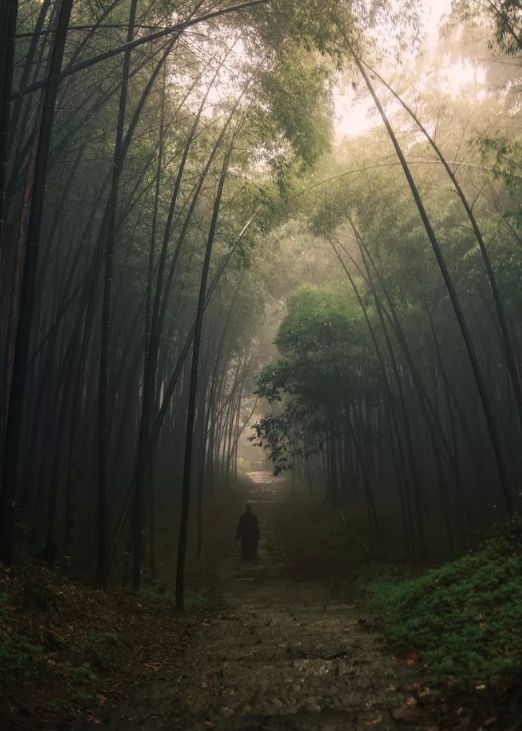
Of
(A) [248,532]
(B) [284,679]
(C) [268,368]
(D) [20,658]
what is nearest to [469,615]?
(B) [284,679]

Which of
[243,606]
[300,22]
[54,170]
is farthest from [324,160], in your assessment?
[243,606]

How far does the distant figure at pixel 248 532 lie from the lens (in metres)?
9.57

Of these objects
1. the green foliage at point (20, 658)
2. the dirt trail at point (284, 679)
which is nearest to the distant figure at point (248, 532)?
the dirt trail at point (284, 679)

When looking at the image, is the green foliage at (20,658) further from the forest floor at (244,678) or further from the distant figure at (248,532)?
the distant figure at (248,532)

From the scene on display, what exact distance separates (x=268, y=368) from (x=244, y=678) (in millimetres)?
8799

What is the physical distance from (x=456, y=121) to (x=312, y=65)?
2.79 meters

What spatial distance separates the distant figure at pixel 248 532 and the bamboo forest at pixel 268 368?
2.2 inches

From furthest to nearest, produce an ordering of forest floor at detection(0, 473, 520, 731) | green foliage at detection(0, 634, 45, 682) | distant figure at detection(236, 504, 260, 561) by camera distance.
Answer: distant figure at detection(236, 504, 260, 561)
green foliage at detection(0, 634, 45, 682)
forest floor at detection(0, 473, 520, 731)

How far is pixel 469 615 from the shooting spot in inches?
133

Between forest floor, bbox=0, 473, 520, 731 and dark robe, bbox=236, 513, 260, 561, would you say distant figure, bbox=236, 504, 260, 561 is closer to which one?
dark robe, bbox=236, 513, 260, 561

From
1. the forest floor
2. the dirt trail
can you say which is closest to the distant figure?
the forest floor

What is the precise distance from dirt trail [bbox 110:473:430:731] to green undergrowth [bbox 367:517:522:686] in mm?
236

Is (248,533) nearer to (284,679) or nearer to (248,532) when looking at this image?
(248,532)

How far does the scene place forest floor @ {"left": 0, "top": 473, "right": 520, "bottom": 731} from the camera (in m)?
2.40
